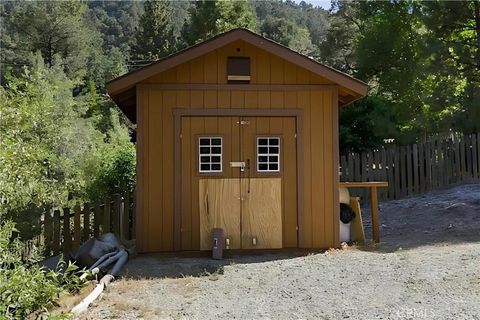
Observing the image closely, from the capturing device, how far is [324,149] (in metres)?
8.19

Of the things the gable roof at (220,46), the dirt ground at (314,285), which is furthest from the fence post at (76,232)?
the gable roof at (220,46)

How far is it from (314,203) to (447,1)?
413 inches

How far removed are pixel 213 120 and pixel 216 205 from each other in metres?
1.31

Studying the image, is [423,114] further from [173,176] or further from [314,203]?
[173,176]

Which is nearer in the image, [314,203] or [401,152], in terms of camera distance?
[314,203]

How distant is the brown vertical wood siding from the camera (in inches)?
313

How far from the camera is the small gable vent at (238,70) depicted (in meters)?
8.09

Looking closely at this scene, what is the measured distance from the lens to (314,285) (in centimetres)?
600

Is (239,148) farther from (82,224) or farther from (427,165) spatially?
(427,165)

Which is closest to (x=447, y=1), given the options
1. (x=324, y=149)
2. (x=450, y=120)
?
(x=450, y=120)

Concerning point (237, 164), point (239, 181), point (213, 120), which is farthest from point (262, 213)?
point (213, 120)

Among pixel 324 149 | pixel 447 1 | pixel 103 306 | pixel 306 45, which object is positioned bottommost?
pixel 103 306

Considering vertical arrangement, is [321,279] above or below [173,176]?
below

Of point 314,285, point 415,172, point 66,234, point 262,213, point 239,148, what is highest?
point 239,148
